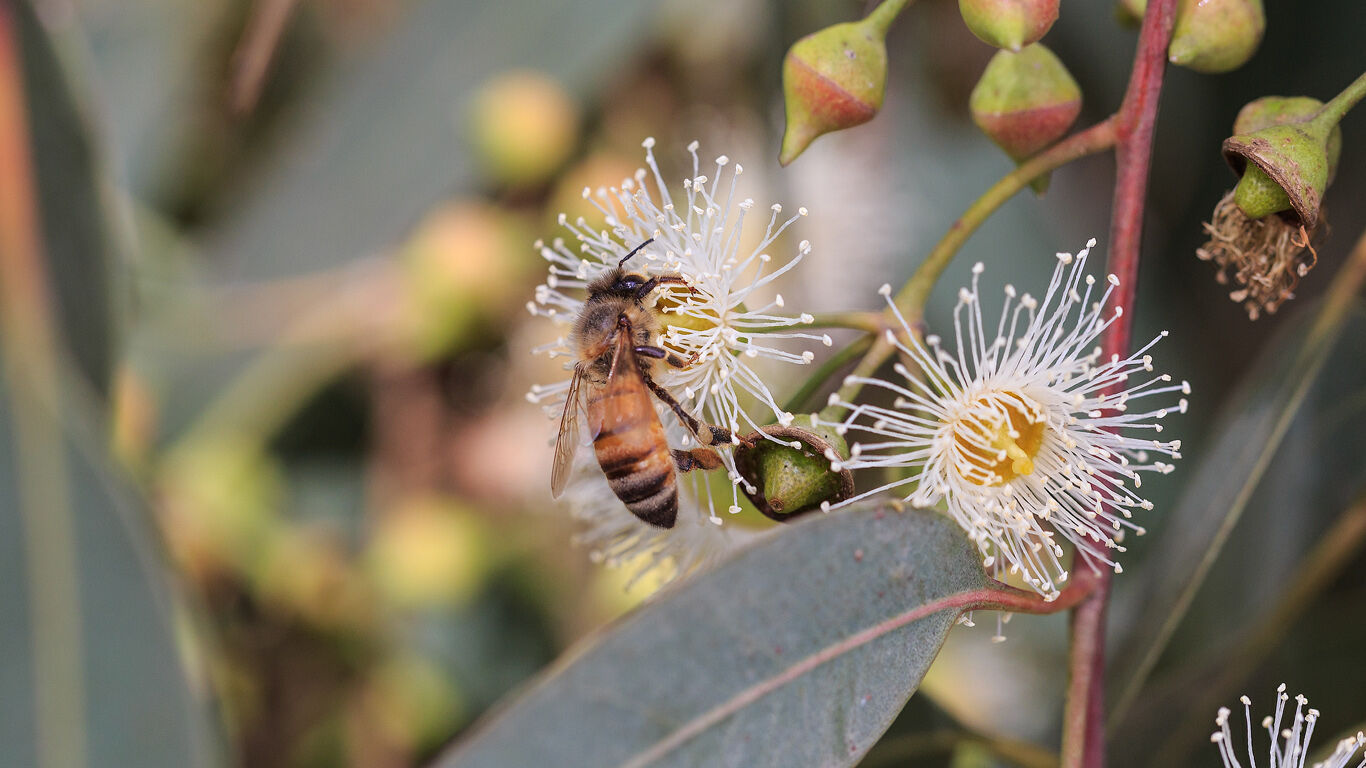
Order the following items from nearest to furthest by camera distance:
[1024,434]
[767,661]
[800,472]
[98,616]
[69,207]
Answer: [767,661] < [800,472] < [1024,434] < [98,616] < [69,207]

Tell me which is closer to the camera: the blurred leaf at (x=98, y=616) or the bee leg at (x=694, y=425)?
the bee leg at (x=694, y=425)

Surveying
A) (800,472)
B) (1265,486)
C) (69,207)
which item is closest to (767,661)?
(800,472)

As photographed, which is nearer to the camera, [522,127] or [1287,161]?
[1287,161]

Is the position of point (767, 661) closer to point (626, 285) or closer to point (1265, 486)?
point (626, 285)

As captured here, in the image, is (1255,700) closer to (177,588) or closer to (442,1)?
(177,588)

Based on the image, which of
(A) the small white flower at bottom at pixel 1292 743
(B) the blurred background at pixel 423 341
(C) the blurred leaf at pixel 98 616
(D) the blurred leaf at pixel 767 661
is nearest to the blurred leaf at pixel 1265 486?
(B) the blurred background at pixel 423 341

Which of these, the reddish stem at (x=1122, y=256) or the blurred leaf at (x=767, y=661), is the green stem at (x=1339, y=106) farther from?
the blurred leaf at (x=767, y=661)

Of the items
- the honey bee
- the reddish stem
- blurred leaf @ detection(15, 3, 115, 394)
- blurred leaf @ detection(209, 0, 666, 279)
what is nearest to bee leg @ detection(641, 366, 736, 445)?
the honey bee

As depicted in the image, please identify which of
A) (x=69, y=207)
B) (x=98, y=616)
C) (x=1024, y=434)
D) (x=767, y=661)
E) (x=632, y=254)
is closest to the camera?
(x=767, y=661)
